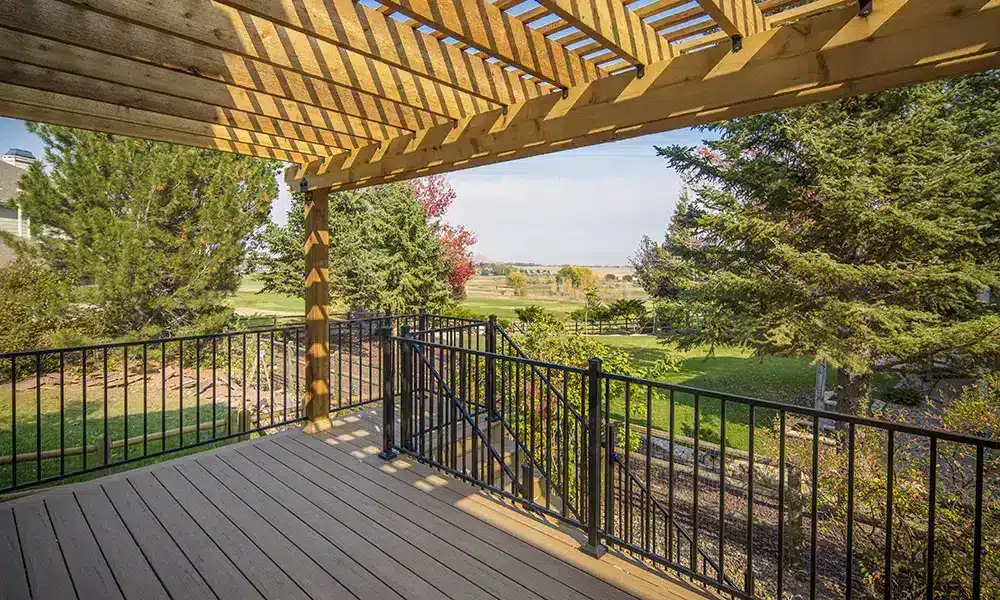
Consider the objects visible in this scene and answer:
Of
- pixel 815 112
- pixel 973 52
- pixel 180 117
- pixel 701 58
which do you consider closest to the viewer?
pixel 973 52

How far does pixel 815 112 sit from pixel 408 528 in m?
10.3

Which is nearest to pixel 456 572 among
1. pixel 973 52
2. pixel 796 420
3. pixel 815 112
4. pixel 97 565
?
pixel 97 565

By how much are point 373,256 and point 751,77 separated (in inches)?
503

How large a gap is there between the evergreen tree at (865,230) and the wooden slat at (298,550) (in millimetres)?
8951

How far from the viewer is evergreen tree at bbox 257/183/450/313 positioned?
13.5 meters

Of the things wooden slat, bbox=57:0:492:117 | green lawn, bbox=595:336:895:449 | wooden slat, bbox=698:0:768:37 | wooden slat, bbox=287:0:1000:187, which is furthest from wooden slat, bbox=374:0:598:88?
green lawn, bbox=595:336:895:449

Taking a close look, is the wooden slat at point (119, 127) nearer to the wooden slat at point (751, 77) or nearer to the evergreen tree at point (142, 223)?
the wooden slat at point (751, 77)

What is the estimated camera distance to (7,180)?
1477cm

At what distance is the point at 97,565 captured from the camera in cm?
227

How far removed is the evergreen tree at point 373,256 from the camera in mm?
13492

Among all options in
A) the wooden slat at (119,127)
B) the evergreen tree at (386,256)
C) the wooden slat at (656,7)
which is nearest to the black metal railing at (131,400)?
the evergreen tree at (386,256)

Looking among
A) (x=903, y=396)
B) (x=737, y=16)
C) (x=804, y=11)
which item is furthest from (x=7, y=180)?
(x=903, y=396)

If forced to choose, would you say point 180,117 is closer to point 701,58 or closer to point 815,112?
point 701,58

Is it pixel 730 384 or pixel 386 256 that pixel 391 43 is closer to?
pixel 386 256
